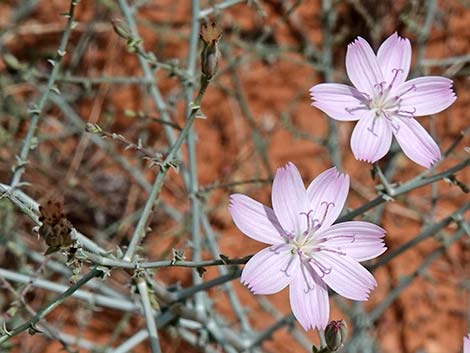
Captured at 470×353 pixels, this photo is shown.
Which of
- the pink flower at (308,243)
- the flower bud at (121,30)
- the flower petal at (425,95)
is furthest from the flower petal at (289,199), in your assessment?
the flower bud at (121,30)

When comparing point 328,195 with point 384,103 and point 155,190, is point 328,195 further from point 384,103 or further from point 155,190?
A: point 155,190

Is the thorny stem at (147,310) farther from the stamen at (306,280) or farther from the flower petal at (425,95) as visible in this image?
the flower petal at (425,95)

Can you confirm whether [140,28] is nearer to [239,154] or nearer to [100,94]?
[100,94]

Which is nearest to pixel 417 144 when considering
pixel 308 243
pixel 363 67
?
pixel 363 67

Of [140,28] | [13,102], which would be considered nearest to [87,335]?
[13,102]

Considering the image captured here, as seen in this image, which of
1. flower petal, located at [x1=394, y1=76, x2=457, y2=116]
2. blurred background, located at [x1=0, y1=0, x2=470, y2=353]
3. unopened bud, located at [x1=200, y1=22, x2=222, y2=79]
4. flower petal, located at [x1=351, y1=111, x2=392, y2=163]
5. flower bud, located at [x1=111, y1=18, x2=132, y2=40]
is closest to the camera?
unopened bud, located at [x1=200, y1=22, x2=222, y2=79]

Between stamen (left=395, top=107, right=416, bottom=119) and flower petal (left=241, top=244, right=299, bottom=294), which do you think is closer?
flower petal (left=241, top=244, right=299, bottom=294)

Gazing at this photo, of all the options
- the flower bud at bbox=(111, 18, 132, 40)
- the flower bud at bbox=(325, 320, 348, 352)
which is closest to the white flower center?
the flower bud at bbox=(325, 320, 348, 352)

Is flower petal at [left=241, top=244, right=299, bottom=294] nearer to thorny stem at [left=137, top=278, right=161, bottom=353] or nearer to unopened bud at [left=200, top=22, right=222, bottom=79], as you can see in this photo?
thorny stem at [left=137, top=278, right=161, bottom=353]
